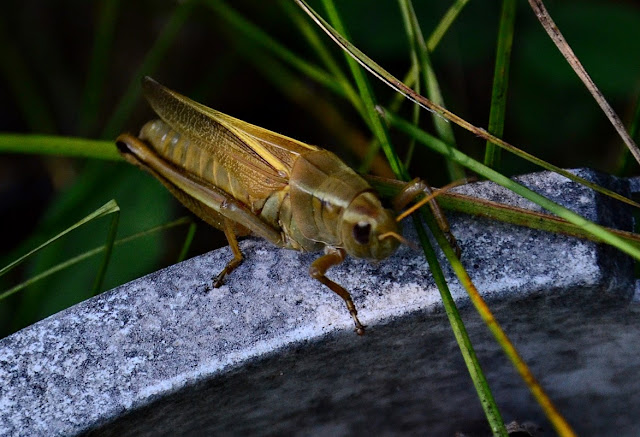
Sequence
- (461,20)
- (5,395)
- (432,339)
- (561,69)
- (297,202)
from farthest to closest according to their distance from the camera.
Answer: (461,20)
(561,69)
(297,202)
(432,339)
(5,395)

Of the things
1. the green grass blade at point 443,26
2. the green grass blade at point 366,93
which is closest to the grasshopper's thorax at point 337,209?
the green grass blade at point 366,93

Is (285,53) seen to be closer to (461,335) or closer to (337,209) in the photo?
(337,209)

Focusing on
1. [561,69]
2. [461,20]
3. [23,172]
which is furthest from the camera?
[23,172]

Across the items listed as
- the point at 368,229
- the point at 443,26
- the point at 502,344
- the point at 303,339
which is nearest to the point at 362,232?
the point at 368,229

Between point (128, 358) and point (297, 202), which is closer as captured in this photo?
point (128, 358)

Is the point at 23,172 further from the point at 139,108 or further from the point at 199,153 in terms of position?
the point at 199,153

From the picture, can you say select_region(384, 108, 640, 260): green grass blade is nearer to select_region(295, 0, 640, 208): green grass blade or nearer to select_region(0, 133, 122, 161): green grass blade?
select_region(295, 0, 640, 208): green grass blade

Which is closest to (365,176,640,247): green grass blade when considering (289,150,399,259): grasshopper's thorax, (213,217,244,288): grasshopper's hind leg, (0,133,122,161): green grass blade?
(289,150,399,259): grasshopper's thorax

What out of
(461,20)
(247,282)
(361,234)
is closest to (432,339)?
(361,234)
